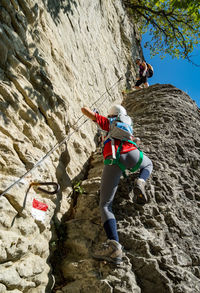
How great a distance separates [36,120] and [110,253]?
2.02m

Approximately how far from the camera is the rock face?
8.53 ft

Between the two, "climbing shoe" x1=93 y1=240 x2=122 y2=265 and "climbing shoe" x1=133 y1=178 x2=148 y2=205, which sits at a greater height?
"climbing shoe" x1=133 y1=178 x2=148 y2=205

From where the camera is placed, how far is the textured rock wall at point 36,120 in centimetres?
240

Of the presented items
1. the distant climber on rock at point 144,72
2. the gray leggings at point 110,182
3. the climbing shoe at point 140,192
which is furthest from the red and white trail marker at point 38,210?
the distant climber on rock at point 144,72

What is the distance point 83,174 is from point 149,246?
1.80 meters

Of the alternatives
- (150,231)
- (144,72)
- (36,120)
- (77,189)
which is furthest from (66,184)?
(144,72)

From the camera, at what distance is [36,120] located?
3188 mm

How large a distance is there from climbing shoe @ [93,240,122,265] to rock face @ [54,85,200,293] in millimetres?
106

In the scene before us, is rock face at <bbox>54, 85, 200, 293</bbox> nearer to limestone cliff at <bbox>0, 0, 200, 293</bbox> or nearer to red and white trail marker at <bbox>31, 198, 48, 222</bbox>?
limestone cliff at <bbox>0, 0, 200, 293</bbox>

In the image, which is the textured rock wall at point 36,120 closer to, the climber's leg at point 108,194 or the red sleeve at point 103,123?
the red sleeve at point 103,123

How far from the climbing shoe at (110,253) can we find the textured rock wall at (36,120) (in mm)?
648

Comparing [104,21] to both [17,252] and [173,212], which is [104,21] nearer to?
[173,212]

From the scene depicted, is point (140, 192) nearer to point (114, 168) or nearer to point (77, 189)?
point (114, 168)

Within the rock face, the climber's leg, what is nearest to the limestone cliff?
the rock face
